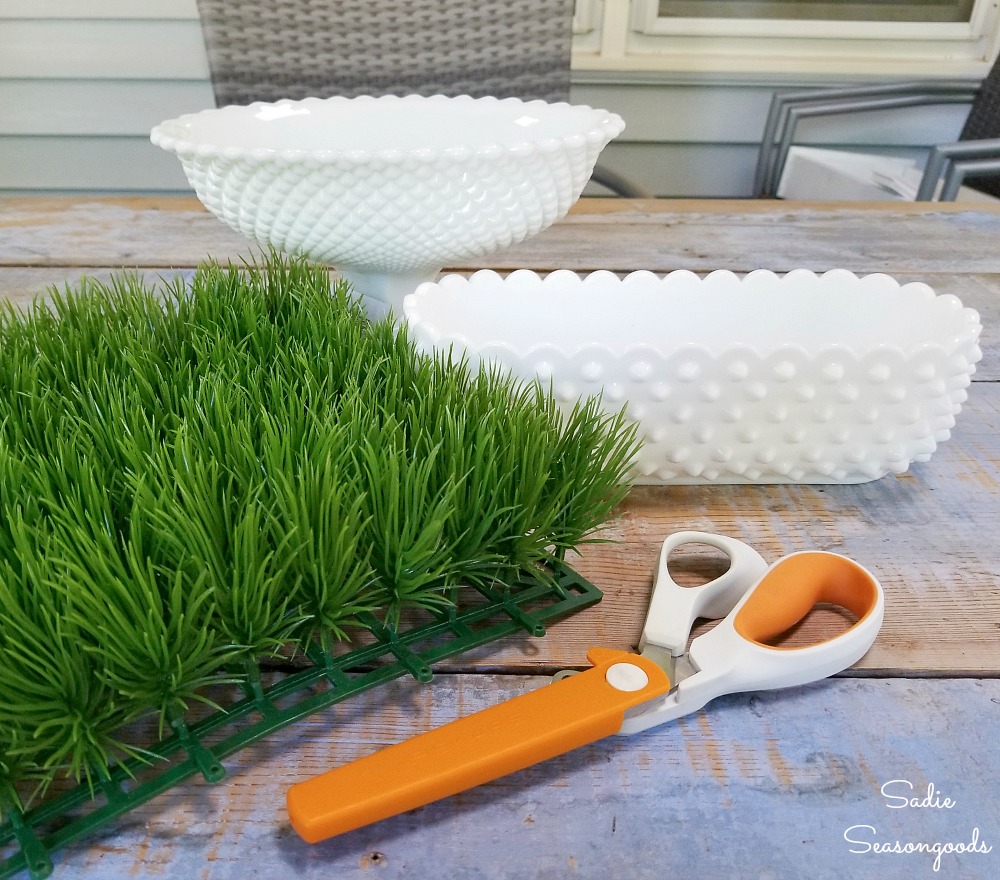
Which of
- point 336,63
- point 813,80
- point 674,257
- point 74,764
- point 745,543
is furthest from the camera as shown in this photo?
point 813,80

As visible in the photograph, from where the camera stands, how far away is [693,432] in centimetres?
40

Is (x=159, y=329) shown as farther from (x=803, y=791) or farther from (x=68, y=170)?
(x=68, y=170)

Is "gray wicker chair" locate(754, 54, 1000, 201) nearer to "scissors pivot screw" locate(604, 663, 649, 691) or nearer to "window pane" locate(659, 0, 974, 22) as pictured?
"window pane" locate(659, 0, 974, 22)

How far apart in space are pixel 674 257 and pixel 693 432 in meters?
0.43

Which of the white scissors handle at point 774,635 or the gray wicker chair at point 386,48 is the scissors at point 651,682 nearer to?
the white scissors handle at point 774,635

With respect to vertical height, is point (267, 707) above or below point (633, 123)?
above

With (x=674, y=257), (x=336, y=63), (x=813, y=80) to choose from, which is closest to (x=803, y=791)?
(x=674, y=257)

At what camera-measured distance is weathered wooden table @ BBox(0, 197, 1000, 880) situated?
0.81ft

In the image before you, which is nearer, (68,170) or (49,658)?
(49,658)

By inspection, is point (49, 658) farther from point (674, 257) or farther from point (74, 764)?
point (674, 257)

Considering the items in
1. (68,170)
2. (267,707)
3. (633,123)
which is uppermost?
(267,707)

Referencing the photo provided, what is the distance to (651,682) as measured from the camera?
11.2 inches

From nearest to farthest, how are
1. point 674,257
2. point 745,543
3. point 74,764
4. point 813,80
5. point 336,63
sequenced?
point 74,764, point 745,543, point 674,257, point 336,63, point 813,80

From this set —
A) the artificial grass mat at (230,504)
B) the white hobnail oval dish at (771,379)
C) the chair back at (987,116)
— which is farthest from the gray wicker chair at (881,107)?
Result: the artificial grass mat at (230,504)
